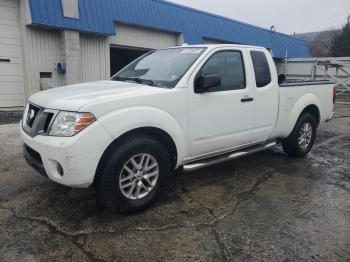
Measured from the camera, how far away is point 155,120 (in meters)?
3.31

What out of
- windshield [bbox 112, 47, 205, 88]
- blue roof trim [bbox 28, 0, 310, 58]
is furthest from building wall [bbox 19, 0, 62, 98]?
windshield [bbox 112, 47, 205, 88]

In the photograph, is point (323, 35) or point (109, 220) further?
Answer: point (323, 35)

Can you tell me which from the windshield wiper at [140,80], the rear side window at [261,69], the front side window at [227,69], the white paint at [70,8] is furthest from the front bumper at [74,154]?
the white paint at [70,8]

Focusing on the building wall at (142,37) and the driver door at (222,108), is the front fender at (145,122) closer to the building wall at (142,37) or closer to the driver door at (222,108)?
the driver door at (222,108)

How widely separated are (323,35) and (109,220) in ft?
218

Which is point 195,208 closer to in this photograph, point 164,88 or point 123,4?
point 164,88

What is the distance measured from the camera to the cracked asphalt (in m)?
2.70

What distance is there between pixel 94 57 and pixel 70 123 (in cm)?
1020

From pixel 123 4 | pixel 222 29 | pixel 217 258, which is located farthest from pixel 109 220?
pixel 222 29

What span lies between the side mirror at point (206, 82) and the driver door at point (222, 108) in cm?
5

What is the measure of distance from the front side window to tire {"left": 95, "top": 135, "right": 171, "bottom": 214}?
3.78ft

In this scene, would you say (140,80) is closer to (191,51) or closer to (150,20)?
(191,51)

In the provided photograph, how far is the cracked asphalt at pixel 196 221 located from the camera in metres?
2.70

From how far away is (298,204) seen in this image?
3719 mm
